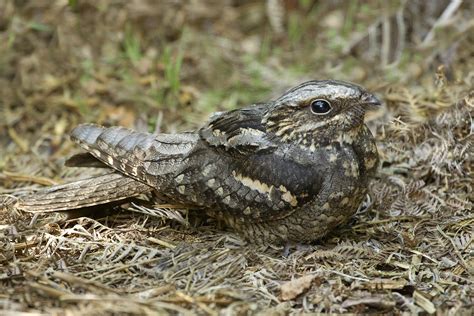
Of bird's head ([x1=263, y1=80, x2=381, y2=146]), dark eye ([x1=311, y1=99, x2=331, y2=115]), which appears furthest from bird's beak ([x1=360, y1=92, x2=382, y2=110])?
dark eye ([x1=311, y1=99, x2=331, y2=115])

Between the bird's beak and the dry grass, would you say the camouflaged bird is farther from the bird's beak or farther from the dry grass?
the dry grass

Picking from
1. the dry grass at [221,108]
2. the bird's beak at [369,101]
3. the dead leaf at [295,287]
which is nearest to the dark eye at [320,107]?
the bird's beak at [369,101]

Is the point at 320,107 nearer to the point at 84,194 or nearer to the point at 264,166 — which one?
the point at 264,166

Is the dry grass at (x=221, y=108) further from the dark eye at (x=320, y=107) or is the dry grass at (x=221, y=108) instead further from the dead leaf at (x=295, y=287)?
the dark eye at (x=320, y=107)

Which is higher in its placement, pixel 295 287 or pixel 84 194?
pixel 84 194

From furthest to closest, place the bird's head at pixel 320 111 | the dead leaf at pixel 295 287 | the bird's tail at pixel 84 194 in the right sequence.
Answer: the bird's tail at pixel 84 194 < the bird's head at pixel 320 111 < the dead leaf at pixel 295 287

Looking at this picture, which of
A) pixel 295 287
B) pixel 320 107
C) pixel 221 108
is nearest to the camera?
pixel 295 287

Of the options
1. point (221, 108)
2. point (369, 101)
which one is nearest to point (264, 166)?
point (369, 101)
